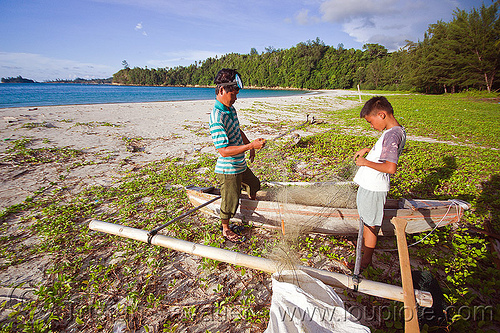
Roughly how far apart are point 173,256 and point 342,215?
2810 mm

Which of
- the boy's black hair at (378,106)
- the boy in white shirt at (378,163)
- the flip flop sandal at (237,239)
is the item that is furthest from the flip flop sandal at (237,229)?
the boy's black hair at (378,106)

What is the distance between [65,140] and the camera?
9.78 m

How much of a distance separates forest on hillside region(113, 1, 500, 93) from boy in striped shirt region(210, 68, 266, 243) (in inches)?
1730

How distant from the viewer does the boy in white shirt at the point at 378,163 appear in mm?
2381

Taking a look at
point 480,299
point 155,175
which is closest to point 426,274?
point 480,299

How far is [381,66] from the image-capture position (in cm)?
7538

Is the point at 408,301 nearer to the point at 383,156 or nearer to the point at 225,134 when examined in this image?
the point at 383,156

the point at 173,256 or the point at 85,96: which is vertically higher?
the point at 85,96

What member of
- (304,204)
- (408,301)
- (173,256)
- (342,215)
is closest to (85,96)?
(173,256)

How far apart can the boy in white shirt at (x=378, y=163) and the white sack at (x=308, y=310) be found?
48.8 inches

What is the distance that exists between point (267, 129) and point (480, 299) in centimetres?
1067

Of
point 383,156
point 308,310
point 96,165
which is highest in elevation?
point 383,156

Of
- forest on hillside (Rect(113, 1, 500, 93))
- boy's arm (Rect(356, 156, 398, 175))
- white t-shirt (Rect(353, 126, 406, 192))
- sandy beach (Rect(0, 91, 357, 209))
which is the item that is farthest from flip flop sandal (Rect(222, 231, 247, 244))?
forest on hillside (Rect(113, 1, 500, 93))

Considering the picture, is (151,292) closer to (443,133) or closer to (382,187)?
(382,187)
